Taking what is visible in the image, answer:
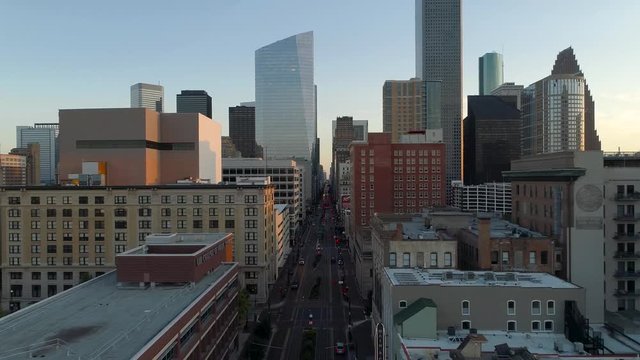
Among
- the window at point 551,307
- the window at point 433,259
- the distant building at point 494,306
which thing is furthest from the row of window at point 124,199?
the window at point 551,307

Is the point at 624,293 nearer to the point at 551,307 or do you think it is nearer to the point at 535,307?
the point at 551,307

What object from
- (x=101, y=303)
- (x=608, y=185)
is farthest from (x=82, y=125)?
(x=608, y=185)

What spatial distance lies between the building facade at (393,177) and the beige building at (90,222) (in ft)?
173

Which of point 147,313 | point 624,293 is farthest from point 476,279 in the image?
point 147,313

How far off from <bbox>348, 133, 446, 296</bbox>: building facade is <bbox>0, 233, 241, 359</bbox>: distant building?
3201 inches

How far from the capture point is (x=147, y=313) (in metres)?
52.5

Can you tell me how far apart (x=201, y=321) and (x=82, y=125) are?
83.8 meters

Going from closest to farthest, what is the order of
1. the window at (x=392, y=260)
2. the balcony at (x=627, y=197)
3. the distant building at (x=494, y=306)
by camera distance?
the distant building at (x=494, y=306), the window at (x=392, y=260), the balcony at (x=627, y=197)

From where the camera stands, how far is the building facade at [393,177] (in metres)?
162

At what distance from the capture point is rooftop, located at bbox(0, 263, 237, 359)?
41.3 m

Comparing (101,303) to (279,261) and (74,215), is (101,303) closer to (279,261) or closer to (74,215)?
(74,215)

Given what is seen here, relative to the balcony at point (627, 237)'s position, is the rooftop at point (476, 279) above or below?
below

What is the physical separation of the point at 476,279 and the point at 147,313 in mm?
35011

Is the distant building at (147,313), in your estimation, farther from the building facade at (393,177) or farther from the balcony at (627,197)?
the building facade at (393,177)
